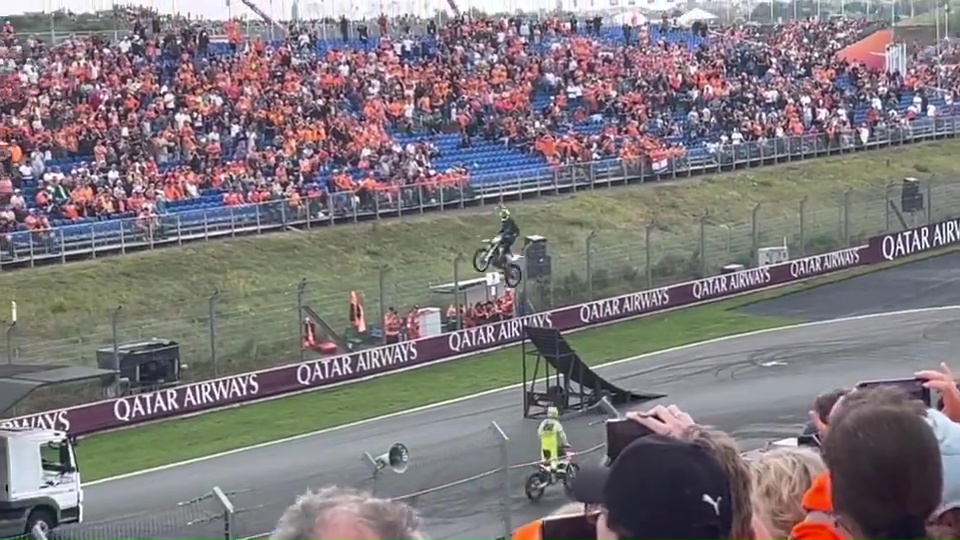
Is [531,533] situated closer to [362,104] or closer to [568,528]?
[568,528]

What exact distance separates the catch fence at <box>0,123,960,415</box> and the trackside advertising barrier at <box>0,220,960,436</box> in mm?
321

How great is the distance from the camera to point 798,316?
112ft

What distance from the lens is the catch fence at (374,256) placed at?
86.1 feet

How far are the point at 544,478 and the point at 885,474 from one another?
14.2 meters

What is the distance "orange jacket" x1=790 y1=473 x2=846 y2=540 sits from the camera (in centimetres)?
442

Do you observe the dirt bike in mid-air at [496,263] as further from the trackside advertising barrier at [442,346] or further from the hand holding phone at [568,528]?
the hand holding phone at [568,528]

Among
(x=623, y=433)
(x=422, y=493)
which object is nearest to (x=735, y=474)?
(x=623, y=433)

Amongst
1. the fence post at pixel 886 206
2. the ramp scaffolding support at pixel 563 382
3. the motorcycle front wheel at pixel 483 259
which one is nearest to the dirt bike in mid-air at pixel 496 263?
the motorcycle front wheel at pixel 483 259

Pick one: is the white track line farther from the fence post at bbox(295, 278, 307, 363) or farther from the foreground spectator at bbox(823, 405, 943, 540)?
the foreground spectator at bbox(823, 405, 943, 540)

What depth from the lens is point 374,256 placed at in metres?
35.8

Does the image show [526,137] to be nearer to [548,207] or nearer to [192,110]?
[548,207]

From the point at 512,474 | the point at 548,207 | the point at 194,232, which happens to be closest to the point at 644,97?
the point at 548,207

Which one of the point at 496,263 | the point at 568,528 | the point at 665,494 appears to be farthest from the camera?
the point at 496,263

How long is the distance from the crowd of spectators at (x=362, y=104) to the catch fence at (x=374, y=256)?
650 mm
